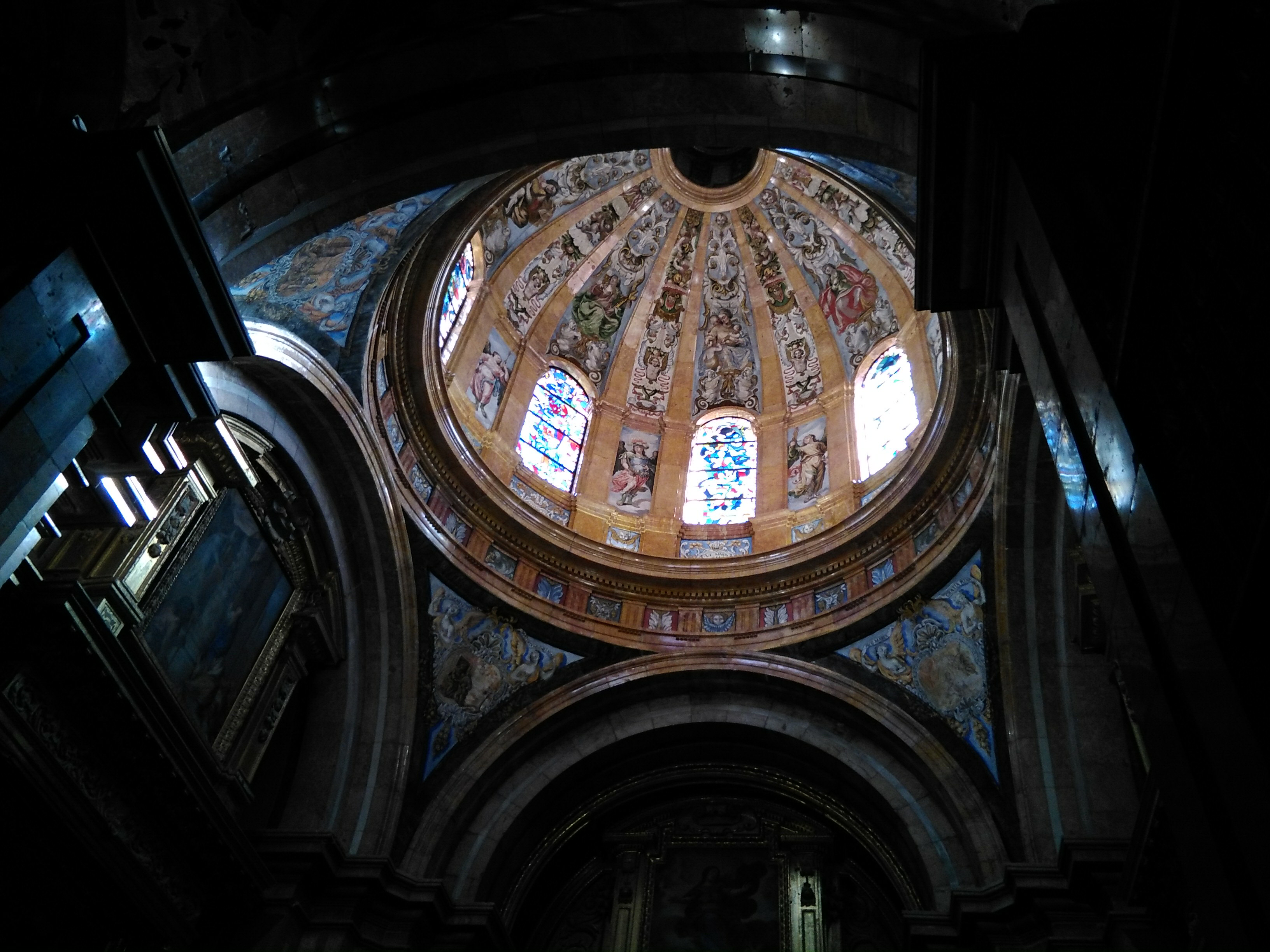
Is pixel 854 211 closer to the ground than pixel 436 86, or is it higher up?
higher up

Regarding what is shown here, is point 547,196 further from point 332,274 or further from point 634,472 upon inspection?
point 332,274

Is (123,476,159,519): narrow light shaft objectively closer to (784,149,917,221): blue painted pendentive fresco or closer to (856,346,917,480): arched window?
(784,149,917,221): blue painted pendentive fresco

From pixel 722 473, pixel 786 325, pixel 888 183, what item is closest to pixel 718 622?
pixel 722 473

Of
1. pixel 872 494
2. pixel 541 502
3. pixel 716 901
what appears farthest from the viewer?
pixel 541 502

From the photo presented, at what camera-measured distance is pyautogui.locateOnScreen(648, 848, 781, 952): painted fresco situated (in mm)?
12477

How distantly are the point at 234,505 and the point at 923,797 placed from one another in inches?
325

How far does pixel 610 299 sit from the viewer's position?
19.3 m

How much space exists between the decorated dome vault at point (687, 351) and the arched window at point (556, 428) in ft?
0.12

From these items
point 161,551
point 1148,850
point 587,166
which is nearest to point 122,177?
point 161,551

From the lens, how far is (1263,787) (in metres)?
3.60

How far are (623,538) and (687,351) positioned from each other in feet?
15.4

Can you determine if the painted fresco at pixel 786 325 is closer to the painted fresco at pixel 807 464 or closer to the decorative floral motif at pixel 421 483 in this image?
the painted fresco at pixel 807 464

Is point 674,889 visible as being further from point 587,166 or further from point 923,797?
point 587,166

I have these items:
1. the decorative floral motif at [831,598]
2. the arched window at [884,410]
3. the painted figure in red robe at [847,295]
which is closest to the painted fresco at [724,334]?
the painted figure in red robe at [847,295]
